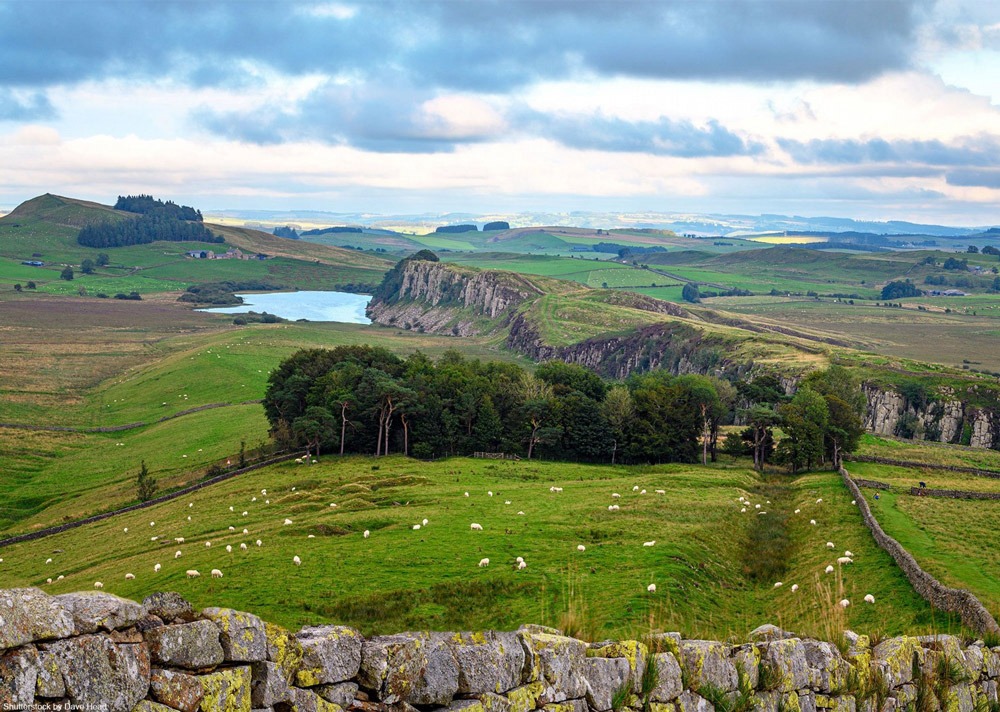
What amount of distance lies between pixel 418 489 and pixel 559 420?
1224 inches

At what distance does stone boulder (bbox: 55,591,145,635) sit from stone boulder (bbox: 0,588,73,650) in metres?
0.18

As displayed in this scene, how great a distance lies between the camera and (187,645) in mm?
11703

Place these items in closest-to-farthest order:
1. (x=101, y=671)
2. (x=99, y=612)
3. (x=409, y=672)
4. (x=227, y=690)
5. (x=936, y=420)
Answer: (x=101, y=671)
(x=99, y=612)
(x=227, y=690)
(x=409, y=672)
(x=936, y=420)

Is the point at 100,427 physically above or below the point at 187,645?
below

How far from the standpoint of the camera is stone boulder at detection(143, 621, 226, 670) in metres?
11.5

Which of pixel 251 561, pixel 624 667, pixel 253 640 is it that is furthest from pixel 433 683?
pixel 251 561

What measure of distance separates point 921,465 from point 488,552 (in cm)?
5620

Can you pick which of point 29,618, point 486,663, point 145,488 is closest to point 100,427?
point 145,488

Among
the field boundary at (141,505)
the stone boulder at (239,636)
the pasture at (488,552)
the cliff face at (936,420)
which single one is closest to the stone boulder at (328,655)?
the stone boulder at (239,636)

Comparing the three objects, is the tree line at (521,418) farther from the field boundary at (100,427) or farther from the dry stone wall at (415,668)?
the dry stone wall at (415,668)

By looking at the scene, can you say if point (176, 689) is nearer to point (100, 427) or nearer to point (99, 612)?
point (99, 612)

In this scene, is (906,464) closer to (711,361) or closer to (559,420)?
(559,420)

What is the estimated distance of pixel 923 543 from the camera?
5228cm

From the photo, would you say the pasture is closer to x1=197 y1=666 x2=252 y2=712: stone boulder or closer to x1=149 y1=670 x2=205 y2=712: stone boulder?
x1=197 y1=666 x2=252 y2=712: stone boulder
